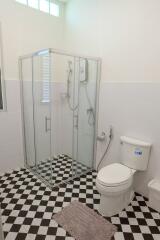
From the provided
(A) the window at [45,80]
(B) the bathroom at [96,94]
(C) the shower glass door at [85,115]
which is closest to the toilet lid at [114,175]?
(B) the bathroom at [96,94]

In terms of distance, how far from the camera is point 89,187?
2.39 meters

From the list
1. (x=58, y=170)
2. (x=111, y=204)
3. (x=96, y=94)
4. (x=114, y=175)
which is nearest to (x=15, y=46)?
(x=96, y=94)

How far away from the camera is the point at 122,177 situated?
1.88 m

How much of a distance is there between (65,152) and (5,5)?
8.06ft

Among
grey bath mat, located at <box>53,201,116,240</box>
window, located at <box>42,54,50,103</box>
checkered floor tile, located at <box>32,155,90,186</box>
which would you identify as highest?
window, located at <box>42,54,50,103</box>

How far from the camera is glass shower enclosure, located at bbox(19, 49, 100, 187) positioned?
8.09 feet

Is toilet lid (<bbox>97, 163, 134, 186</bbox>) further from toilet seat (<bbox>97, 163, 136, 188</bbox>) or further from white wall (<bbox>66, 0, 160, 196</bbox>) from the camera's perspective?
white wall (<bbox>66, 0, 160, 196</bbox>)

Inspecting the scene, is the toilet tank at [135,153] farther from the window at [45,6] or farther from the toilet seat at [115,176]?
the window at [45,6]

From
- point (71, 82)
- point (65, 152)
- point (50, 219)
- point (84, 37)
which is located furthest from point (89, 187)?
point (84, 37)

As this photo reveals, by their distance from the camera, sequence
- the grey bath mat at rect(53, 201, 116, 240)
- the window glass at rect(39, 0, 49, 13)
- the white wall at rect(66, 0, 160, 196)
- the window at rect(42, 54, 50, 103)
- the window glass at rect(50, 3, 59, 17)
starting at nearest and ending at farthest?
the grey bath mat at rect(53, 201, 116, 240) < the white wall at rect(66, 0, 160, 196) < the window at rect(42, 54, 50, 103) < the window glass at rect(39, 0, 49, 13) < the window glass at rect(50, 3, 59, 17)

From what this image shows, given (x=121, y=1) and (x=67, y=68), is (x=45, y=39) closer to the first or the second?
(x=67, y=68)

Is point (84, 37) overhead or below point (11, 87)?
overhead

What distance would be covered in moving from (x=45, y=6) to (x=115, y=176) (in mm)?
2732

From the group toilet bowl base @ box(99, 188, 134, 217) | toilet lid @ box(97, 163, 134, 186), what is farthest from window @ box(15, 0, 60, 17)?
toilet bowl base @ box(99, 188, 134, 217)
